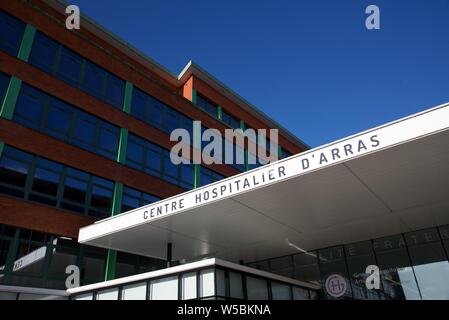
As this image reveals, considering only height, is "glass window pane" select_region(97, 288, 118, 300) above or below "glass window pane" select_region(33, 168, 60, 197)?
below

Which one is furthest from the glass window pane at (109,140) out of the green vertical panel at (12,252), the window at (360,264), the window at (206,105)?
the window at (360,264)

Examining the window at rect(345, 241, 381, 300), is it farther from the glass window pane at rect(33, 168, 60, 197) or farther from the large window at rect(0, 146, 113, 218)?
the glass window pane at rect(33, 168, 60, 197)

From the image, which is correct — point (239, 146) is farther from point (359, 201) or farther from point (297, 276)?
point (359, 201)

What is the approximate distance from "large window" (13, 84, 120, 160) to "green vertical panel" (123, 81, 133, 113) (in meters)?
1.68

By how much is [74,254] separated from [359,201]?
13.6 m

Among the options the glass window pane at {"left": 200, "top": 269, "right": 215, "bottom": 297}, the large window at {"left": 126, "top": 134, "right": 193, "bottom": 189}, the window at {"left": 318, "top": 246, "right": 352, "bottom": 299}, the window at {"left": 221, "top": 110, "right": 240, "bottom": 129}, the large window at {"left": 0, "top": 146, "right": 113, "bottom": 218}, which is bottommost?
the glass window pane at {"left": 200, "top": 269, "right": 215, "bottom": 297}

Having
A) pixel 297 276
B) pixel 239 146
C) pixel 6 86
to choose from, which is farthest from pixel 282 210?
pixel 239 146

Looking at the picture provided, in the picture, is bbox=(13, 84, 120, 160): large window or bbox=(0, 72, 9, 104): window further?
bbox=(13, 84, 120, 160): large window

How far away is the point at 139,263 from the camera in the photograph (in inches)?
861

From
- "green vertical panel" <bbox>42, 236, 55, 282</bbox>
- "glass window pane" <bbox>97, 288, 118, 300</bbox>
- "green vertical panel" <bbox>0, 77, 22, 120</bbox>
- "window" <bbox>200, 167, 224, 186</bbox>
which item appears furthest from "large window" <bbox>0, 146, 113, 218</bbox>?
"window" <bbox>200, 167, 224, 186</bbox>

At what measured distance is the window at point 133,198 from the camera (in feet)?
73.9

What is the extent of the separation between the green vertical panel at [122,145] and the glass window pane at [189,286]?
11.4m

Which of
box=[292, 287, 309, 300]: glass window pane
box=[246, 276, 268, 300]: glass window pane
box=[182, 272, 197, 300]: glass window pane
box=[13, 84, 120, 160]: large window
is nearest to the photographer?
box=[182, 272, 197, 300]: glass window pane

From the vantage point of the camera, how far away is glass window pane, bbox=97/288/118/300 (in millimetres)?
15266
